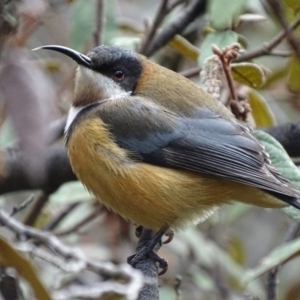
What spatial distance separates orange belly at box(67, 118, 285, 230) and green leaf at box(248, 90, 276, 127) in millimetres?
800

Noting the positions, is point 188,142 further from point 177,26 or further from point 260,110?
point 177,26

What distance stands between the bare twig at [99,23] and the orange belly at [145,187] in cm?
54

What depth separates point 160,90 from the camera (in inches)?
121

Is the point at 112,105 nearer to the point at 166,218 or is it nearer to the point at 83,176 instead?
the point at 83,176

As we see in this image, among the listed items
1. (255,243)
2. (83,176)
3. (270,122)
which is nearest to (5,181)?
(83,176)

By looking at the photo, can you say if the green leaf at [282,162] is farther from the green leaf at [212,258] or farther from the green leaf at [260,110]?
the green leaf at [212,258]

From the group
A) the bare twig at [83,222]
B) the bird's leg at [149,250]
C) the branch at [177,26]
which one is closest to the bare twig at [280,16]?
the bird's leg at [149,250]

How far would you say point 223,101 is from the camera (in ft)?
12.8

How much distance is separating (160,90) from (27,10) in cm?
130

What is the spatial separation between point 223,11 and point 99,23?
603 millimetres

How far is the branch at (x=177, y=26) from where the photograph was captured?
363 cm

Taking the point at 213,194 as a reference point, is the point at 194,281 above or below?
below

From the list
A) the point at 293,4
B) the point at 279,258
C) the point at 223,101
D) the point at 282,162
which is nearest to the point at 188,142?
the point at 282,162

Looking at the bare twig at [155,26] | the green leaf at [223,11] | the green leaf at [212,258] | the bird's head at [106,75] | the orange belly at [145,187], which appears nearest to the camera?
the orange belly at [145,187]
